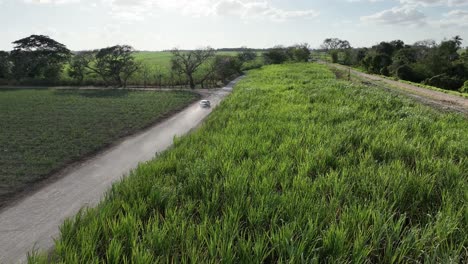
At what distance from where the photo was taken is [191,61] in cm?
4788

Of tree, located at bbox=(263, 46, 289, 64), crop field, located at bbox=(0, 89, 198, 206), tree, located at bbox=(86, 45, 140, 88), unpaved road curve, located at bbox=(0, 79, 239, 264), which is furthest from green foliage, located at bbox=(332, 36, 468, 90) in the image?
tree, located at bbox=(86, 45, 140, 88)

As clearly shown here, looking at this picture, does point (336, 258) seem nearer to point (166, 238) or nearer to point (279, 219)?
point (279, 219)

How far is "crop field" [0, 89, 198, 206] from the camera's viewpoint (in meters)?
12.1

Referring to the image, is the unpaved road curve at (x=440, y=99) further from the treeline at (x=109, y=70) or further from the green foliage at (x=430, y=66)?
the treeline at (x=109, y=70)

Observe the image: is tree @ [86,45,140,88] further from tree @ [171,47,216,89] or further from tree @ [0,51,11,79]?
tree @ [0,51,11,79]

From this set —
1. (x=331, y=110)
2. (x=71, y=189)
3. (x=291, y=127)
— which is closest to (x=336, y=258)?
(x=291, y=127)

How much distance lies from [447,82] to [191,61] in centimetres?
3642

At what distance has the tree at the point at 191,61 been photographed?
153 feet

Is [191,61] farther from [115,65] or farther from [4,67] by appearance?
[4,67]

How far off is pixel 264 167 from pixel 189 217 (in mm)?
2364

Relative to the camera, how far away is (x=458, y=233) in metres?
4.18

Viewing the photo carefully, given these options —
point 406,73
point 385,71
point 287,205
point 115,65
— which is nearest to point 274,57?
point 385,71

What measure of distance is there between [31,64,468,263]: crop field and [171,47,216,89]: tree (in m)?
38.4

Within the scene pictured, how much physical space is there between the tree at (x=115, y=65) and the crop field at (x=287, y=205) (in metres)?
42.3
